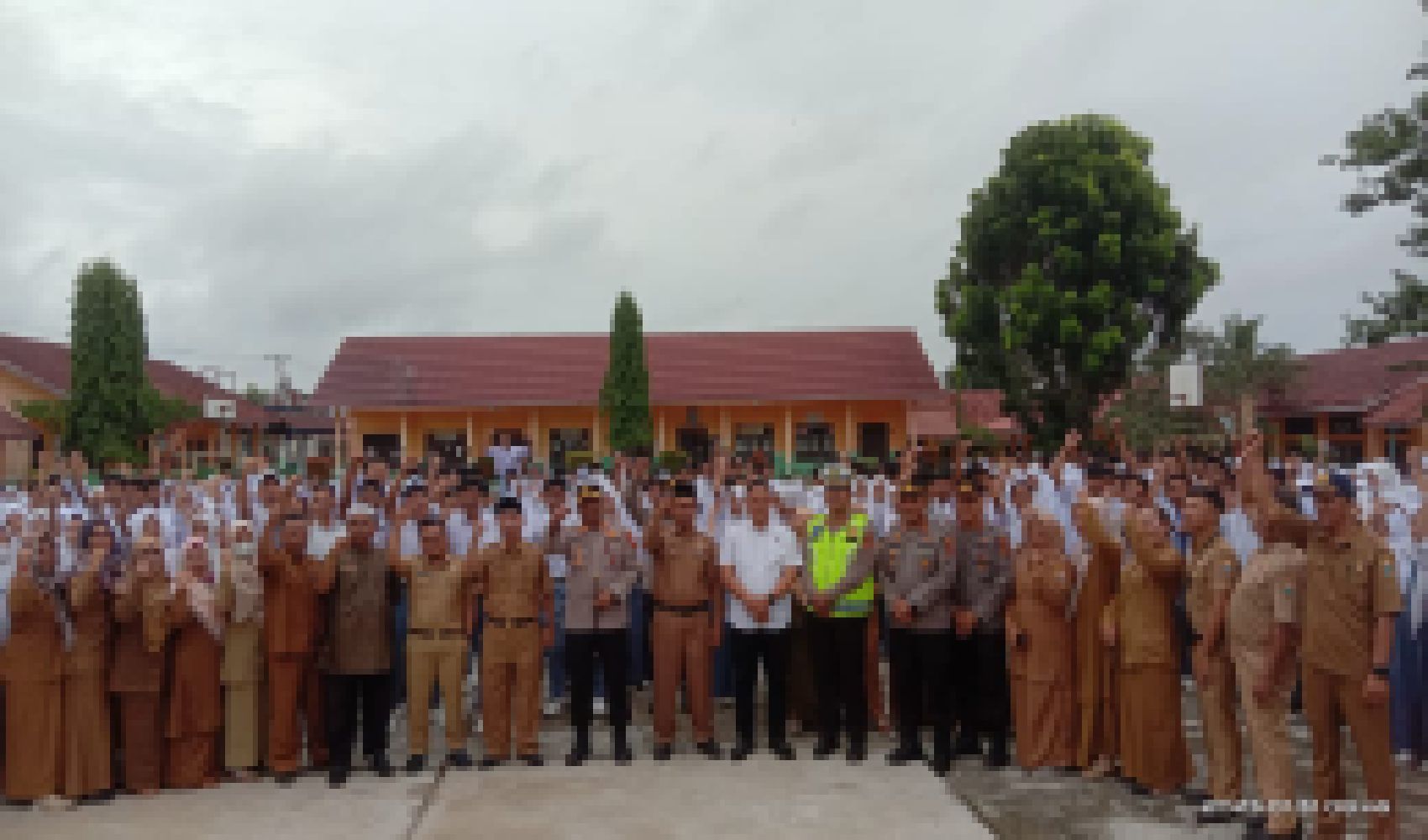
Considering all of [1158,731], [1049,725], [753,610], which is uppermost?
[753,610]

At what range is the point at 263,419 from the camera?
33.6 metres

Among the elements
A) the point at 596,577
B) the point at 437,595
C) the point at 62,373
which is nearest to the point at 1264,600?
the point at 596,577

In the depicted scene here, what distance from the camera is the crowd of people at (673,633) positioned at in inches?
230

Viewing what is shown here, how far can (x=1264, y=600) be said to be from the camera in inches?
196

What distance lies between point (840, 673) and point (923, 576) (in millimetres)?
847

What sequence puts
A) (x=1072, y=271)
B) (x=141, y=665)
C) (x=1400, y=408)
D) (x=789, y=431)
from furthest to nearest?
1. (x=789, y=431)
2. (x=1072, y=271)
3. (x=1400, y=408)
4. (x=141, y=665)

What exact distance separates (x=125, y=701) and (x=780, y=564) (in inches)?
158

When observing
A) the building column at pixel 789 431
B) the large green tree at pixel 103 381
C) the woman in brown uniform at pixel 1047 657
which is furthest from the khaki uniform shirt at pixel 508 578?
the large green tree at pixel 103 381

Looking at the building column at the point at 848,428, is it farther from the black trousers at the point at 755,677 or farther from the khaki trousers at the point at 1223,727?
the khaki trousers at the point at 1223,727

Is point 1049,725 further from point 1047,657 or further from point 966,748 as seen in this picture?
point 966,748

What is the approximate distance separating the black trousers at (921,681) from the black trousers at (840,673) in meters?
0.23

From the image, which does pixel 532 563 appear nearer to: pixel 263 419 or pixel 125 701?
pixel 125 701

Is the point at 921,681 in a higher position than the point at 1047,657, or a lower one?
lower

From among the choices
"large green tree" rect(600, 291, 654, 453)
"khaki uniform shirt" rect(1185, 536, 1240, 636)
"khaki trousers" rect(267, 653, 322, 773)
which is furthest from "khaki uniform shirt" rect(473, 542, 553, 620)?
"large green tree" rect(600, 291, 654, 453)
